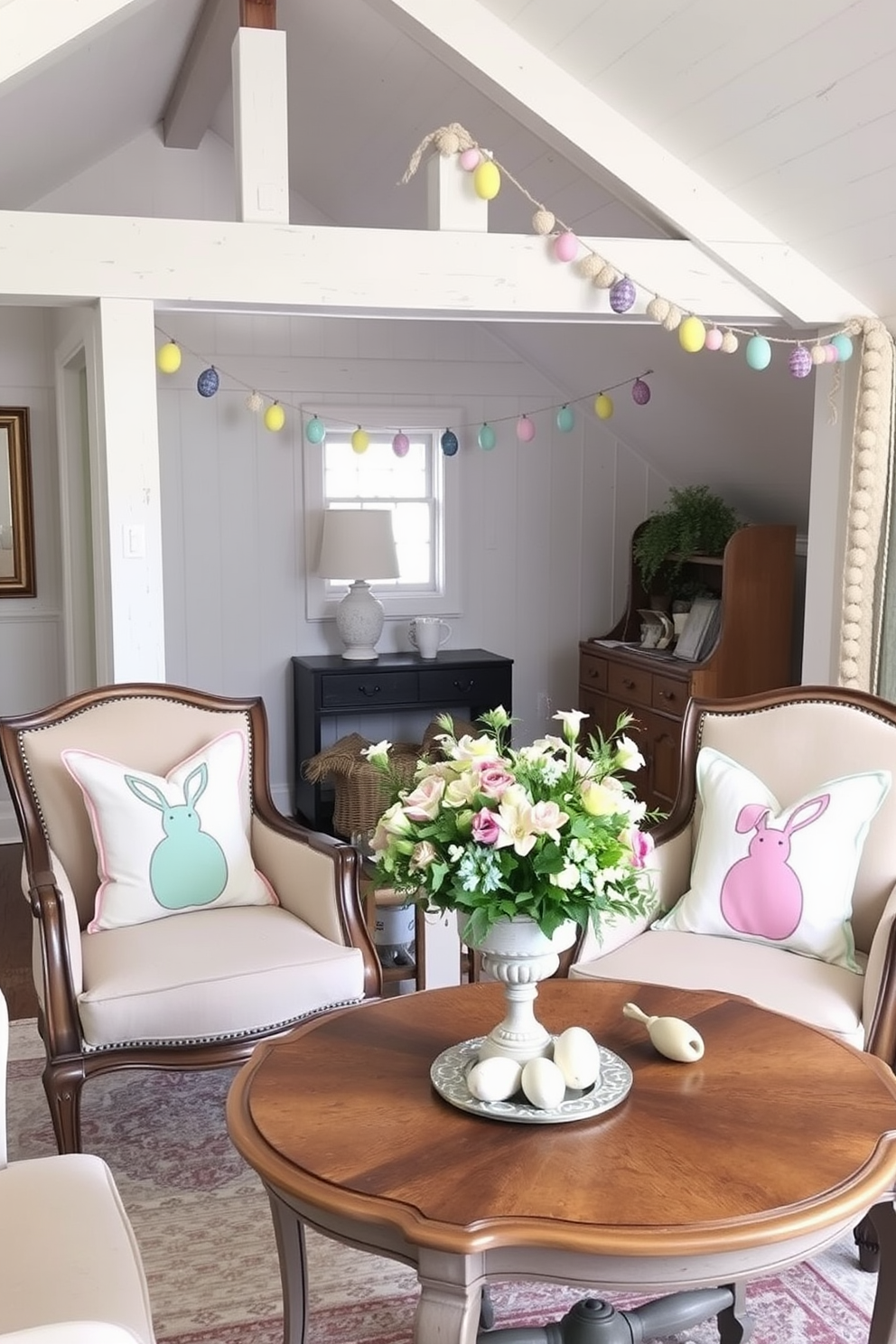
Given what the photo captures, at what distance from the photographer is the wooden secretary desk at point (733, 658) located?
5.09 metres

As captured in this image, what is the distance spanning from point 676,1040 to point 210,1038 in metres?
1.11

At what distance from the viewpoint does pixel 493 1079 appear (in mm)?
1791

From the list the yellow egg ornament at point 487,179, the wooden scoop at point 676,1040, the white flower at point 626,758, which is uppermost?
the yellow egg ornament at point 487,179

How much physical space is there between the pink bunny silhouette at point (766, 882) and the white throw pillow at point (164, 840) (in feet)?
3.65

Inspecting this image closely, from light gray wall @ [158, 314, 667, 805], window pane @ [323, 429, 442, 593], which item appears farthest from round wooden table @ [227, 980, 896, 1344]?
window pane @ [323, 429, 442, 593]

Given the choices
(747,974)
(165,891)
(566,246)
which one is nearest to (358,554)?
(566,246)

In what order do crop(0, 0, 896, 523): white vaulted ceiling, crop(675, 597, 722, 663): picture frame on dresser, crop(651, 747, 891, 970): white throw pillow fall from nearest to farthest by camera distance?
crop(651, 747, 891, 970): white throw pillow < crop(0, 0, 896, 523): white vaulted ceiling < crop(675, 597, 722, 663): picture frame on dresser

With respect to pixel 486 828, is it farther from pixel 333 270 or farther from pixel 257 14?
pixel 257 14

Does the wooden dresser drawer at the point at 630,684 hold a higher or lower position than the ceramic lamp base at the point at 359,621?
lower

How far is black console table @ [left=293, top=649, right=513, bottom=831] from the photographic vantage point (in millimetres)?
5590

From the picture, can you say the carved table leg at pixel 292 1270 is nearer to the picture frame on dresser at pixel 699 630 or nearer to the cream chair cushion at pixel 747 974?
the cream chair cushion at pixel 747 974

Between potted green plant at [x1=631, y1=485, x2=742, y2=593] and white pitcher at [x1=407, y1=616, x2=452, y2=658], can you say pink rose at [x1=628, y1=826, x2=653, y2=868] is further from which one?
white pitcher at [x1=407, y1=616, x2=452, y2=658]

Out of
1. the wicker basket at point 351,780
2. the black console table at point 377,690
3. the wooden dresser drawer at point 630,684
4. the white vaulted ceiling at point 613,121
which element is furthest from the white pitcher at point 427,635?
the white vaulted ceiling at point 613,121

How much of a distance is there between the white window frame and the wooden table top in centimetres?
392
